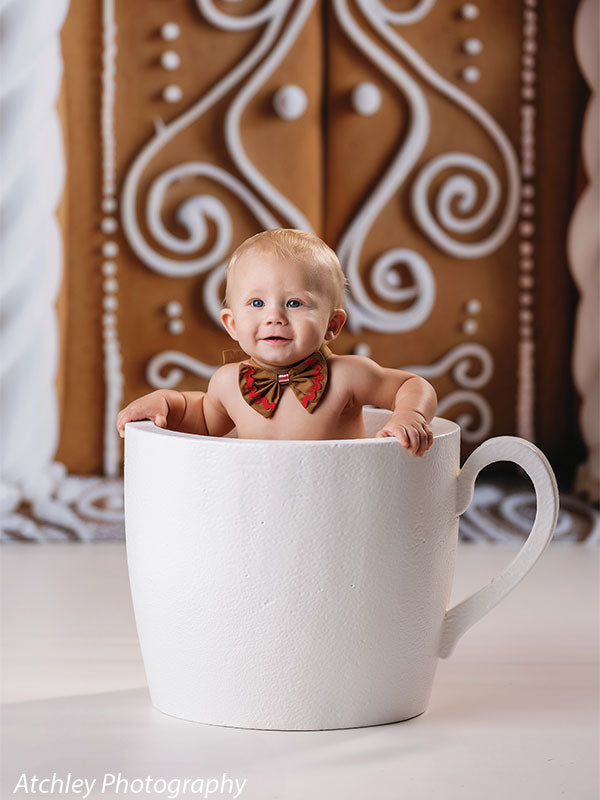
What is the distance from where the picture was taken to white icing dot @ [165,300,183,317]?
1.50m

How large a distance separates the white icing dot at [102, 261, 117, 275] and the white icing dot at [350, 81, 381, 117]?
0.40 meters

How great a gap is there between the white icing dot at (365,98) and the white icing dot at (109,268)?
15.7 inches

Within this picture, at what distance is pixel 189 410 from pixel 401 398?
0.17 m

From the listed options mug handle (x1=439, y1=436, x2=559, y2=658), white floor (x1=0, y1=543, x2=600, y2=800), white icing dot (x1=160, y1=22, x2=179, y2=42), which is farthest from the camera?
white icing dot (x1=160, y1=22, x2=179, y2=42)

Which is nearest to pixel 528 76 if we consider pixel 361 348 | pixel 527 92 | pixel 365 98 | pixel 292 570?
pixel 527 92

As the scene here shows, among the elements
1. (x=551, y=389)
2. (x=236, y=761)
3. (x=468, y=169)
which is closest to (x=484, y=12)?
(x=468, y=169)

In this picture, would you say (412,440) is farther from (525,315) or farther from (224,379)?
(525,315)

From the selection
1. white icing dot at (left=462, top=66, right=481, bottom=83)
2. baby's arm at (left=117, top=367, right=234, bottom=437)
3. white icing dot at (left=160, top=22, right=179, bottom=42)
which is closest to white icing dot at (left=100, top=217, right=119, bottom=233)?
white icing dot at (left=160, top=22, right=179, bottom=42)

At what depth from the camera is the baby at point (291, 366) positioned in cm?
75

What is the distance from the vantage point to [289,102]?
1467 millimetres

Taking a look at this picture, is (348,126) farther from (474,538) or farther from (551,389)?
(474,538)

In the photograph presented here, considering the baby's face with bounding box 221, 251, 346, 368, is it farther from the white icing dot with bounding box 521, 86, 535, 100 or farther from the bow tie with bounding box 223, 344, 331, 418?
the white icing dot with bounding box 521, 86, 535, 100

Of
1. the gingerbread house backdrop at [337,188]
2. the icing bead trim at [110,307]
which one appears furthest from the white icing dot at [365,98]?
the icing bead trim at [110,307]

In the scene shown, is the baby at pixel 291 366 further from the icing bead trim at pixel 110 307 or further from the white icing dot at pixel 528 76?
the white icing dot at pixel 528 76
